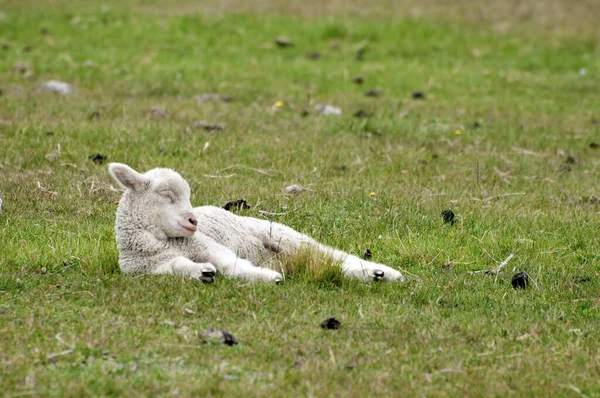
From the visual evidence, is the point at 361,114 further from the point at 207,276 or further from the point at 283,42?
the point at 207,276

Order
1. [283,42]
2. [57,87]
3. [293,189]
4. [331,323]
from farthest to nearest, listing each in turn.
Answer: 1. [283,42]
2. [57,87]
3. [293,189]
4. [331,323]

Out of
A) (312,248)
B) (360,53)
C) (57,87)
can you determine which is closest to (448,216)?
(312,248)

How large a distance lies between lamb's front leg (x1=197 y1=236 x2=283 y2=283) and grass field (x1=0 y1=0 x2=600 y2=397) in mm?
149

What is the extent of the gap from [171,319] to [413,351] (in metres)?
1.66

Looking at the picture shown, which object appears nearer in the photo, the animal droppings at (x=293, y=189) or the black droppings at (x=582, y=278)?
the black droppings at (x=582, y=278)

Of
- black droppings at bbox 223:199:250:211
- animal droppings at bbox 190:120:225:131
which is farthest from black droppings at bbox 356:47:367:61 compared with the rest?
black droppings at bbox 223:199:250:211

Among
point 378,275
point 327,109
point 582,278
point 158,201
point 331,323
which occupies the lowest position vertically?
point 327,109

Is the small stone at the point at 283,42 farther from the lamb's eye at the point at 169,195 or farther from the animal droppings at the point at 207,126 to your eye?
the lamb's eye at the point at 169,195

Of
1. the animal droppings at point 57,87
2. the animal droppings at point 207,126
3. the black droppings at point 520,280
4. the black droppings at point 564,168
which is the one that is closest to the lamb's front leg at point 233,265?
the black droppings at point 520,280

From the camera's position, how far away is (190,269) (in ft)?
22.4

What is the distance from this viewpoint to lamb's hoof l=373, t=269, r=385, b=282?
7277mm

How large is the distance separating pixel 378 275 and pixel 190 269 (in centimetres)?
152

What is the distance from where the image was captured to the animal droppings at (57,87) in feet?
50.9

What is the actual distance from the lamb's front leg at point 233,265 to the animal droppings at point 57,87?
9.03 m
